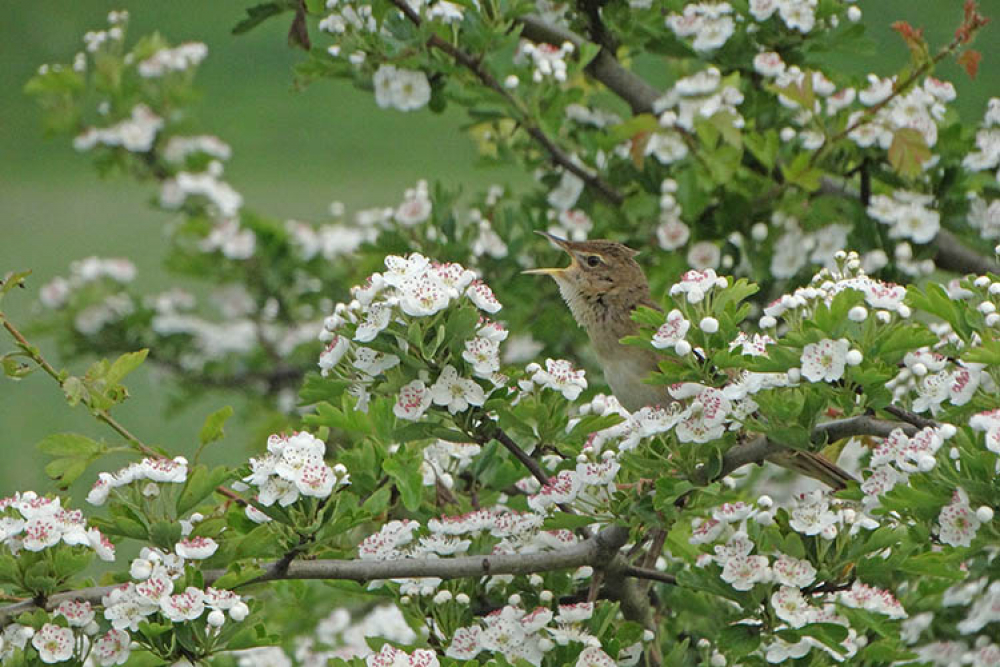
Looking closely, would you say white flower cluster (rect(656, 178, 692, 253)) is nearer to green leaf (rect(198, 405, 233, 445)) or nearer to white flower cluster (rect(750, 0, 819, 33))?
white flower cluster (rect(750, 0, 819, 33))

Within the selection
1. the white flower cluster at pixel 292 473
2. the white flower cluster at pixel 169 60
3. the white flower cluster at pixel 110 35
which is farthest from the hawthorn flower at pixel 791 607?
the white flower cluster at pixel 169 60

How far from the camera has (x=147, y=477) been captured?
6.18 ft

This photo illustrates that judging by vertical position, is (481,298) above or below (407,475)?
Answer: above

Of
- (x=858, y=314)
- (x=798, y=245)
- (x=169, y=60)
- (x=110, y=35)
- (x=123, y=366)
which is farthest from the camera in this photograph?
(x=169, y=60)

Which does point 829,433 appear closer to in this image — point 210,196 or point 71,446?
point 71,446

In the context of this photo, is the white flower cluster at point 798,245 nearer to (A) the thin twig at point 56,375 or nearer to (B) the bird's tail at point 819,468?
(B) the bird's tail at point 819,468

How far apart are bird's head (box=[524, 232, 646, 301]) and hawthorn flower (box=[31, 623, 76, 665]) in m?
1.39

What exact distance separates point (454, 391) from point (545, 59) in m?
1.35

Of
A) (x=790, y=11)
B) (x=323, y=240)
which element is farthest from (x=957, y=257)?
(x=323, y=240)

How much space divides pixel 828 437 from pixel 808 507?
146 millimetres

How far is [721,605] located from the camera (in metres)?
2.41

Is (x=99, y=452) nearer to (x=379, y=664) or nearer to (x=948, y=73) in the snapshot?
(x=379, y=664)

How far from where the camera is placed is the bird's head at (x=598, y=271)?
116 inches

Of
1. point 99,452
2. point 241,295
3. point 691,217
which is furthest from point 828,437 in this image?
point 241,295
